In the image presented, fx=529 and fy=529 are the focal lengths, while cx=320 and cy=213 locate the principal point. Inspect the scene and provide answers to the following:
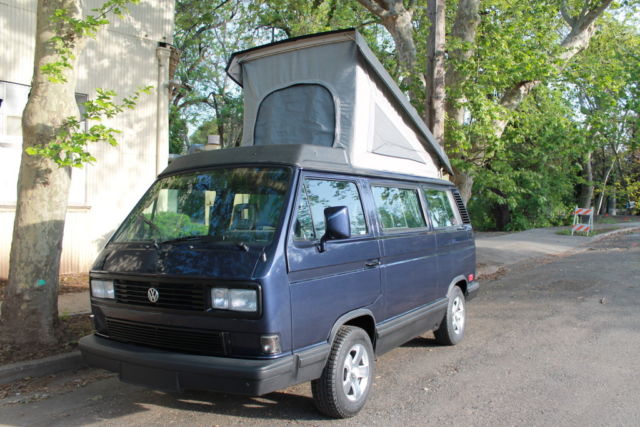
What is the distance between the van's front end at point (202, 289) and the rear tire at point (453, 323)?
10.2 ft

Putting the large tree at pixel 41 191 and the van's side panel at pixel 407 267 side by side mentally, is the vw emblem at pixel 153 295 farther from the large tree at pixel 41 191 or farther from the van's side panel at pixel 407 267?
the large tree at pixel 41 191

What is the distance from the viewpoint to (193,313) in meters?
3.77

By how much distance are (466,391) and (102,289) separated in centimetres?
333

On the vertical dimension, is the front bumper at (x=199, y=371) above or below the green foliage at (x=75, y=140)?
below

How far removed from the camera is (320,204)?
432 cm

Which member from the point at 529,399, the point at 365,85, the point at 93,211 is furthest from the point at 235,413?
the point at 93,211

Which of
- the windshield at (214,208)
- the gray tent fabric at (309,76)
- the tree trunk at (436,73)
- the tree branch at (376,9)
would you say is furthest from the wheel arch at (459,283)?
the tree branch at (376,9)

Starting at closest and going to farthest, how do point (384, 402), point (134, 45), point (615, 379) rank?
point (384, 402) < point (615, 379) < point (134, 45)

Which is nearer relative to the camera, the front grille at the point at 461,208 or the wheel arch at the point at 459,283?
the wheel arch at the point at 459,283

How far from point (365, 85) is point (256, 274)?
3035 mm

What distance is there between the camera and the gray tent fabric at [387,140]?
5.83 metres

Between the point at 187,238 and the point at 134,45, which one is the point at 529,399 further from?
the point at 134,45

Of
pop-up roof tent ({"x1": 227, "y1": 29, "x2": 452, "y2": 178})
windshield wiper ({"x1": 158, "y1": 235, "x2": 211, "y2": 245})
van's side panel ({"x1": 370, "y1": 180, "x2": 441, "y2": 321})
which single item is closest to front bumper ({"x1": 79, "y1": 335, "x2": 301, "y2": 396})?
windshield wiper ({"x1": 158, "y1": 235, "x2": 211, "y2": 245})

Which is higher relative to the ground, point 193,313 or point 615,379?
point 193,313
